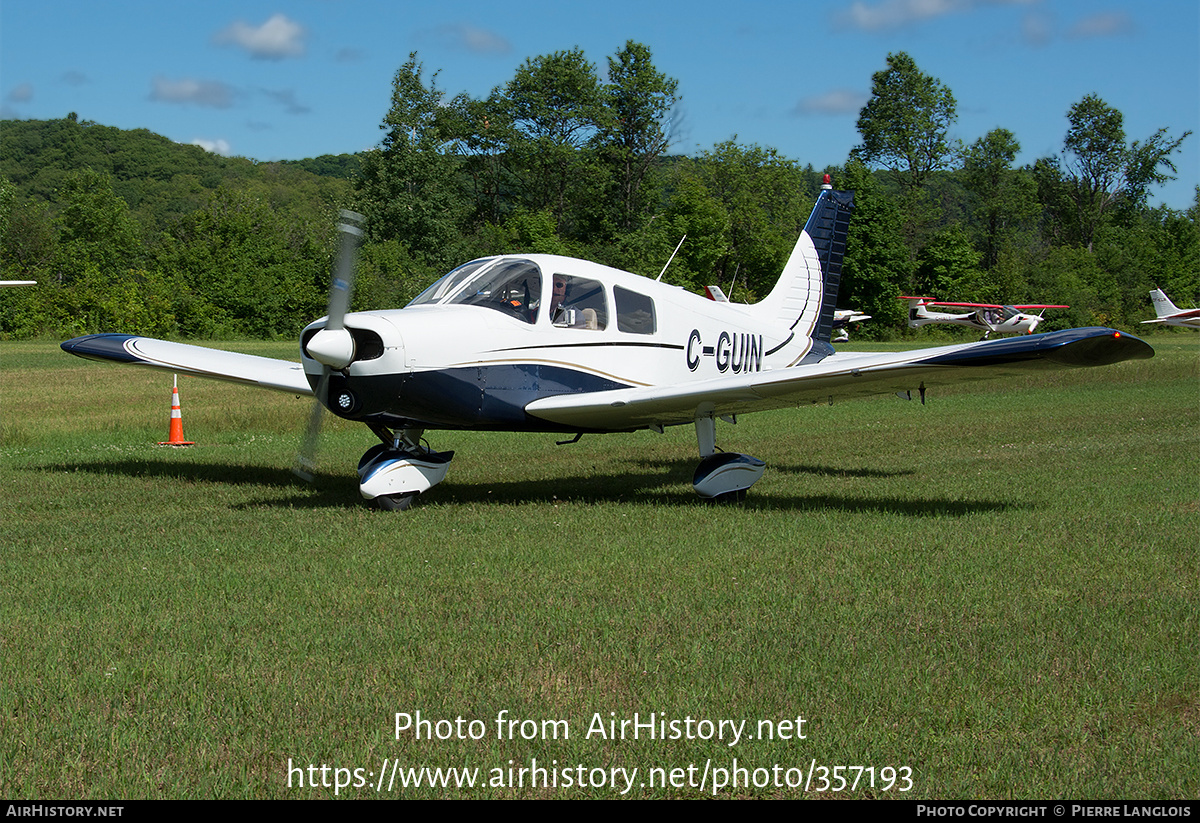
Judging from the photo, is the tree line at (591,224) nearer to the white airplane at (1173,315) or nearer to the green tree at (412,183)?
the green tree at (412,183)

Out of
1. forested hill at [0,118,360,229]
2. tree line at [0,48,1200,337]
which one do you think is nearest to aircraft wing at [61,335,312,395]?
tree line at [0,48,1200,337]

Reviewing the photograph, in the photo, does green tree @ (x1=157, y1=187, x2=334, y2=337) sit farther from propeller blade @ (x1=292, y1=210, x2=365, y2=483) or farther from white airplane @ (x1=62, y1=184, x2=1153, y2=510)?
propeller blade @ (x1=292, y1=210, x2=365, y2=483)

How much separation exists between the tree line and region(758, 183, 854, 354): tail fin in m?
39.0

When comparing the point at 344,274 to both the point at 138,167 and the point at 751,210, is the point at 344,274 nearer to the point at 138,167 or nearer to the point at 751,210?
the point at 751,210

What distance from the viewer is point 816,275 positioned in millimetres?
14148

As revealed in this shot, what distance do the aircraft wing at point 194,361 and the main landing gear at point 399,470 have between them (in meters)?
2.36

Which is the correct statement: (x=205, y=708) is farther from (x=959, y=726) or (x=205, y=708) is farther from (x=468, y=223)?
(x=468, y=223)

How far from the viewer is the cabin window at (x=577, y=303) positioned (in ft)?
33.0

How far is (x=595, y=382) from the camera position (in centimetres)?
1040

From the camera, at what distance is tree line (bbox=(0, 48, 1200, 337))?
61.9 m

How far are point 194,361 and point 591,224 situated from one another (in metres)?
55.2

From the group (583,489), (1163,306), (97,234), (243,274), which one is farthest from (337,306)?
(97,234)

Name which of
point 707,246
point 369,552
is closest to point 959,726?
point 369,552

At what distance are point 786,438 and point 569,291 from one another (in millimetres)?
7694
